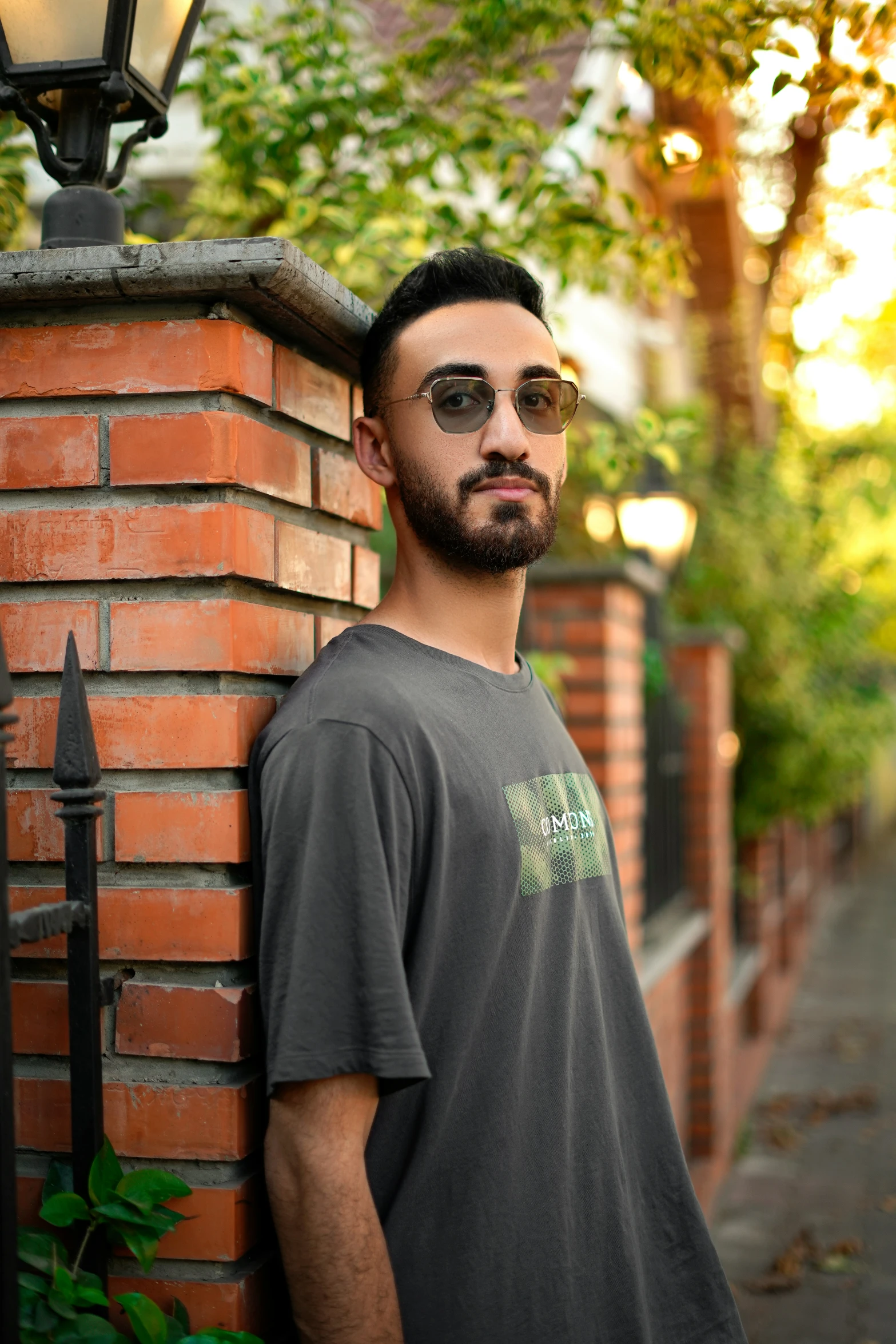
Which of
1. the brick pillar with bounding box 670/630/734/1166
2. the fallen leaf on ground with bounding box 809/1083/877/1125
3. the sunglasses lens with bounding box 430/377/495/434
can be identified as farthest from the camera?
the fallen leaf on ground with bounding box 809/1083/877/1125

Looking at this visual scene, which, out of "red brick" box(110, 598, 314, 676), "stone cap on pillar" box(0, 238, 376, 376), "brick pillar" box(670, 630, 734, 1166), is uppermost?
"stone cap on pillar" box(0, 238, 376, 376)

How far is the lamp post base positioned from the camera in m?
1.65

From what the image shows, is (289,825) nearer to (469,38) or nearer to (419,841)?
(419,841)

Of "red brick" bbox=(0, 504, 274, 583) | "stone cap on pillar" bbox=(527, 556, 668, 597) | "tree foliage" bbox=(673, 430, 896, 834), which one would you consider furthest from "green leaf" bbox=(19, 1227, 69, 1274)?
"tree foliage" bbox=(673, 430, 896, 834)

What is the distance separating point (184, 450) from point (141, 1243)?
35.8 inches

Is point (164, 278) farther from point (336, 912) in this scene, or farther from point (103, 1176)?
point (103, 1176)

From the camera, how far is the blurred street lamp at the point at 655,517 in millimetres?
6617

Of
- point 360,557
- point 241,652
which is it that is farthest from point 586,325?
point 241,652

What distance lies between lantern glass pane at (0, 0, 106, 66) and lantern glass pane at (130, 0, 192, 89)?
0.22ft

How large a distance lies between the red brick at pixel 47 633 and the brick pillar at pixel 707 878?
192 inches

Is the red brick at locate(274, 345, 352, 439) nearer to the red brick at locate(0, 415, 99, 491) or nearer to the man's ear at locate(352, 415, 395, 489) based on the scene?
the man's ear at locate(352, 415, 395, 489)

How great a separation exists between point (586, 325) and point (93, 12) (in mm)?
7322

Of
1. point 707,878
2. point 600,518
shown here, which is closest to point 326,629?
point 707,878

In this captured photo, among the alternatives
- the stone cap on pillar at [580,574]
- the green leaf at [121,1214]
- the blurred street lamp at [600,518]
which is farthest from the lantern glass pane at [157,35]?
the blurred street lamp at [600,518]
